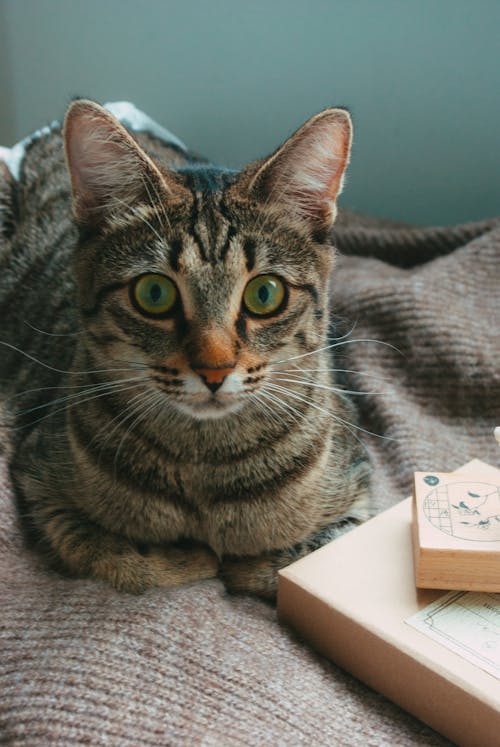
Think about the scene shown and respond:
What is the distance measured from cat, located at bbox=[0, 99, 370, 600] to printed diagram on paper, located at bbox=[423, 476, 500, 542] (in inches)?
7.9

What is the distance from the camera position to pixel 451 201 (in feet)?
7.02

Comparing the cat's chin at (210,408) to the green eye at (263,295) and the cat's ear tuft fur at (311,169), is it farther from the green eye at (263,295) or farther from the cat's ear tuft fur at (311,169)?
the cat's ear tuft fur at (311,169)

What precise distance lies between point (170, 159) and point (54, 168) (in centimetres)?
28

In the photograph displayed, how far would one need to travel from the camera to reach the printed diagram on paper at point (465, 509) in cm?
105

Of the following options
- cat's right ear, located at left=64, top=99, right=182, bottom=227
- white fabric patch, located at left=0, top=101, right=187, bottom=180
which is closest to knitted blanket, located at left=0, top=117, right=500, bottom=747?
cat's right ear, located at left=64, top=99, right=182, bottom=227

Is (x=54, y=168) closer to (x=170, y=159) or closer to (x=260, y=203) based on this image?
(x=170, y=159)

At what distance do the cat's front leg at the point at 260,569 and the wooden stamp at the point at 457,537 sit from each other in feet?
0.63

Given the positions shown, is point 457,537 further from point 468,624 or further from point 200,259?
point 200,259

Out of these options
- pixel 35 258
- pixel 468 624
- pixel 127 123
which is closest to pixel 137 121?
pixel 127 123

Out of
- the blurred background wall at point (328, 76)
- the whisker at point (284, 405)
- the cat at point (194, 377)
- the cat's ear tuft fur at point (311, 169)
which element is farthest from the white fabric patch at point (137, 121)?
the whisker at point (284, 405)

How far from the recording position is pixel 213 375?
0.99m

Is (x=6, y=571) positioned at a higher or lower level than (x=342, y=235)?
lower

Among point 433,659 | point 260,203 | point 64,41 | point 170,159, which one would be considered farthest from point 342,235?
point 433,659

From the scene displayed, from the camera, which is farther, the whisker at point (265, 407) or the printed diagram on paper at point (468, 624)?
the whisker at point (265, 407)
